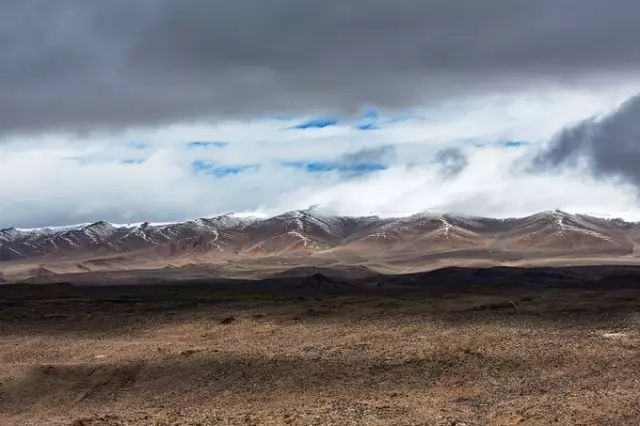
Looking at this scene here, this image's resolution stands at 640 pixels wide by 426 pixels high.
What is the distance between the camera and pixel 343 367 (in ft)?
83.5

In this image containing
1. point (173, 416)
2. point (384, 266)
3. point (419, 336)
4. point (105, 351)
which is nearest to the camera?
point (173, 416)

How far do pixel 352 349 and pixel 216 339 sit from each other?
30.3 feet

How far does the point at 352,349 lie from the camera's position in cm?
2828

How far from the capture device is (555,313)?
33844 mm

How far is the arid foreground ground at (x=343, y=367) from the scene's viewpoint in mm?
20078

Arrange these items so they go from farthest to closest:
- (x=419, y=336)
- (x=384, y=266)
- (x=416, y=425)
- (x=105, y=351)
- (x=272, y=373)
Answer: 1. (x=384, y=266)
2. (x=105, y=351)
3. (x=419, y=336)
4. (x=272, y=373)
5. (x=416, y=425)

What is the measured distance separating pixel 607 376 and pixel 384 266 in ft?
532

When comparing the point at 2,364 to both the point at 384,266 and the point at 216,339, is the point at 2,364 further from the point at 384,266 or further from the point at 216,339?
the point at 384,266

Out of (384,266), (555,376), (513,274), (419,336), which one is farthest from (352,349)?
(384,266)

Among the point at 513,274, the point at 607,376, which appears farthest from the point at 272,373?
the point at 513,274

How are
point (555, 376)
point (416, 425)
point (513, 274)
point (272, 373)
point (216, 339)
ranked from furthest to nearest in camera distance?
point (513, 274), point (216, 339), point (272, 373), point (555, 376), point (416, 425)

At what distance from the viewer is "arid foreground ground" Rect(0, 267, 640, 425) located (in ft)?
65.9

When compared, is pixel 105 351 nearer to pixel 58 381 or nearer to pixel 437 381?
pixel 58 381

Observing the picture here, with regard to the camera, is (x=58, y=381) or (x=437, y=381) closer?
(x=437, y=381)
